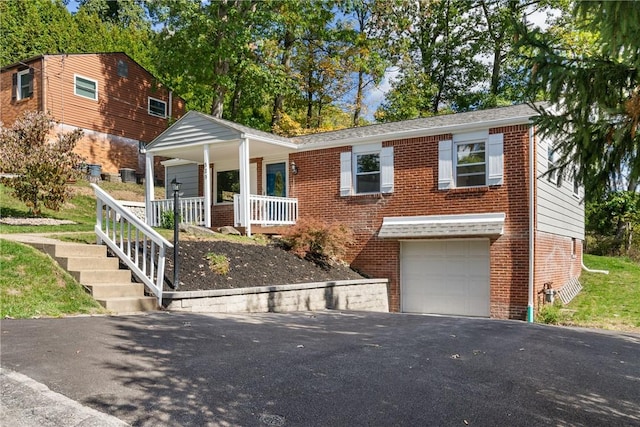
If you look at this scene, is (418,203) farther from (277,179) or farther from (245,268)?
(245,268)

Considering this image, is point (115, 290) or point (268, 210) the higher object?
point (268, 210)

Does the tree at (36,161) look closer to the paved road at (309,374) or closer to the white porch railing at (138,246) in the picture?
the white porch railing at (138,246)

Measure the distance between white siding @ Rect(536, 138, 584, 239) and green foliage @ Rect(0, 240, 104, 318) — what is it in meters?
9.32

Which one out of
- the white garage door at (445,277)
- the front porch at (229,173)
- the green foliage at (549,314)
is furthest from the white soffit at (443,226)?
the front porch at (229,173)

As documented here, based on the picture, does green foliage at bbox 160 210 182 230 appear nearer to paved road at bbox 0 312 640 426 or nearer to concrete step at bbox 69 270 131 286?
concrete step at bbox 69 270 131 286

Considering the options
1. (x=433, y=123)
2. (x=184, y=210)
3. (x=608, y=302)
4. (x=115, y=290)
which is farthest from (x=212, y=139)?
(x=608, y=302)

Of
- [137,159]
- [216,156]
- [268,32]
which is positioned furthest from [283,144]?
[137,159]

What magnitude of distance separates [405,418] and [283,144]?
39.7ft

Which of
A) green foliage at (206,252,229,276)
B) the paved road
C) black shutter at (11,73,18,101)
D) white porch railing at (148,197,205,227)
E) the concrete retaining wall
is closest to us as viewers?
the paved road

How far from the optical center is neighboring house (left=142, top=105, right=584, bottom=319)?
12.0 metres

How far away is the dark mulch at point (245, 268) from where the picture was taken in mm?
8992

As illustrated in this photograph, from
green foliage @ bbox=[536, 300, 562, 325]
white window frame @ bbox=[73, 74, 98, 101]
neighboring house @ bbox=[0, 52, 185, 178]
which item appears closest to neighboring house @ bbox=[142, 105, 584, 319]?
green foliage @ bbox=[536, 300, 562, 325]

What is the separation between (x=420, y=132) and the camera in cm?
1330

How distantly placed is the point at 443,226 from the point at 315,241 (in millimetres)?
3411
